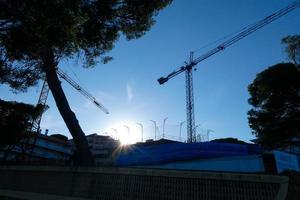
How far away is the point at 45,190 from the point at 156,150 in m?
15.8

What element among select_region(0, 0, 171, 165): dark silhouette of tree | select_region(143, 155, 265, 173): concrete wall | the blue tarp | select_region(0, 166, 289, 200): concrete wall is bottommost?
select_region(0, 166, 289, 200): concrete wall

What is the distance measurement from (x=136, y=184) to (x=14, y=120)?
29.8 meters

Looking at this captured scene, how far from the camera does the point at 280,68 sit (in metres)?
31.7

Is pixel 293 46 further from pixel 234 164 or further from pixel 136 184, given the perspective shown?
pixel 136 184

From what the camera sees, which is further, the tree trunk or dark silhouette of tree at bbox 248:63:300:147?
dark silhouette of tree at bbox 248:63:300:147

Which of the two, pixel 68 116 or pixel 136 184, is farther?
pixel 68 116

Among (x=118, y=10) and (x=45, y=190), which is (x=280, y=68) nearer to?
(x=118, y=10)

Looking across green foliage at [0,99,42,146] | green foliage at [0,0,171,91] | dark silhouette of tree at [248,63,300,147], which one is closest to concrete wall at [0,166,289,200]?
green foliage at [0,0,171,91]

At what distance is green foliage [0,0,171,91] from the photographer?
1296 cm

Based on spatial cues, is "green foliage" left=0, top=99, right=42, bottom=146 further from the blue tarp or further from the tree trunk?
the tree trunk

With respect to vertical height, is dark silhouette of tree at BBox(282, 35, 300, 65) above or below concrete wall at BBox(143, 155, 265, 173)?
above

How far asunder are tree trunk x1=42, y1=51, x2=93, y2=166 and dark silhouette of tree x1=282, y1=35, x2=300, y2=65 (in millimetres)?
23679

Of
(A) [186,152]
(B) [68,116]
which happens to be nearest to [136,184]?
(B) [68,116]

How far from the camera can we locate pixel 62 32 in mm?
13398
